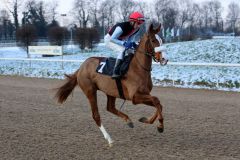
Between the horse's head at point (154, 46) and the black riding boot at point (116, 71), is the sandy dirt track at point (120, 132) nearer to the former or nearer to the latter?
the black riding boot at point (116, 71)

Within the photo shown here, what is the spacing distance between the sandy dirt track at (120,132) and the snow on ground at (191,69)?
9.88ft

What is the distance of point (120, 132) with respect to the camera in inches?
308

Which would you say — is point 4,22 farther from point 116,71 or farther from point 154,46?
point 154,46

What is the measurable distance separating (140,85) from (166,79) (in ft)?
34.3

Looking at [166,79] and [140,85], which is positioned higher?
[140,85]

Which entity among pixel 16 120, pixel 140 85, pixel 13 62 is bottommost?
pixel 13 62

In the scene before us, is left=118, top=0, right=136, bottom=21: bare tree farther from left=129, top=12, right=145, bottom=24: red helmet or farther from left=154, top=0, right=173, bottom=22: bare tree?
left=129, top=12, right=145, bottom=24: red helmet

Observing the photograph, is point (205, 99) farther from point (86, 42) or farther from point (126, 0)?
point (126, 0)

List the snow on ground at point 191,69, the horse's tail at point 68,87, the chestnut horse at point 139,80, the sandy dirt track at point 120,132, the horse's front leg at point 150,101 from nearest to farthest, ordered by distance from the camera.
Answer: the sandy dirt track at point 120,132 → the horse's front leg at point 150,101 → the chestnut horse at point 139,80 → the horse's tail at point 68,87 → the snow on ground at point 191,69

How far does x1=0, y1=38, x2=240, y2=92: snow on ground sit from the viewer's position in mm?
15620

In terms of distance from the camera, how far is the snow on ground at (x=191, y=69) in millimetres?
15620

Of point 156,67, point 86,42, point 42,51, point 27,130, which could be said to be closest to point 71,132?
point 27,130

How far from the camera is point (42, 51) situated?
26.7 meters

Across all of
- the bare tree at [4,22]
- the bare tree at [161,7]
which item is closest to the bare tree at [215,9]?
the bare tree at [161,7]
